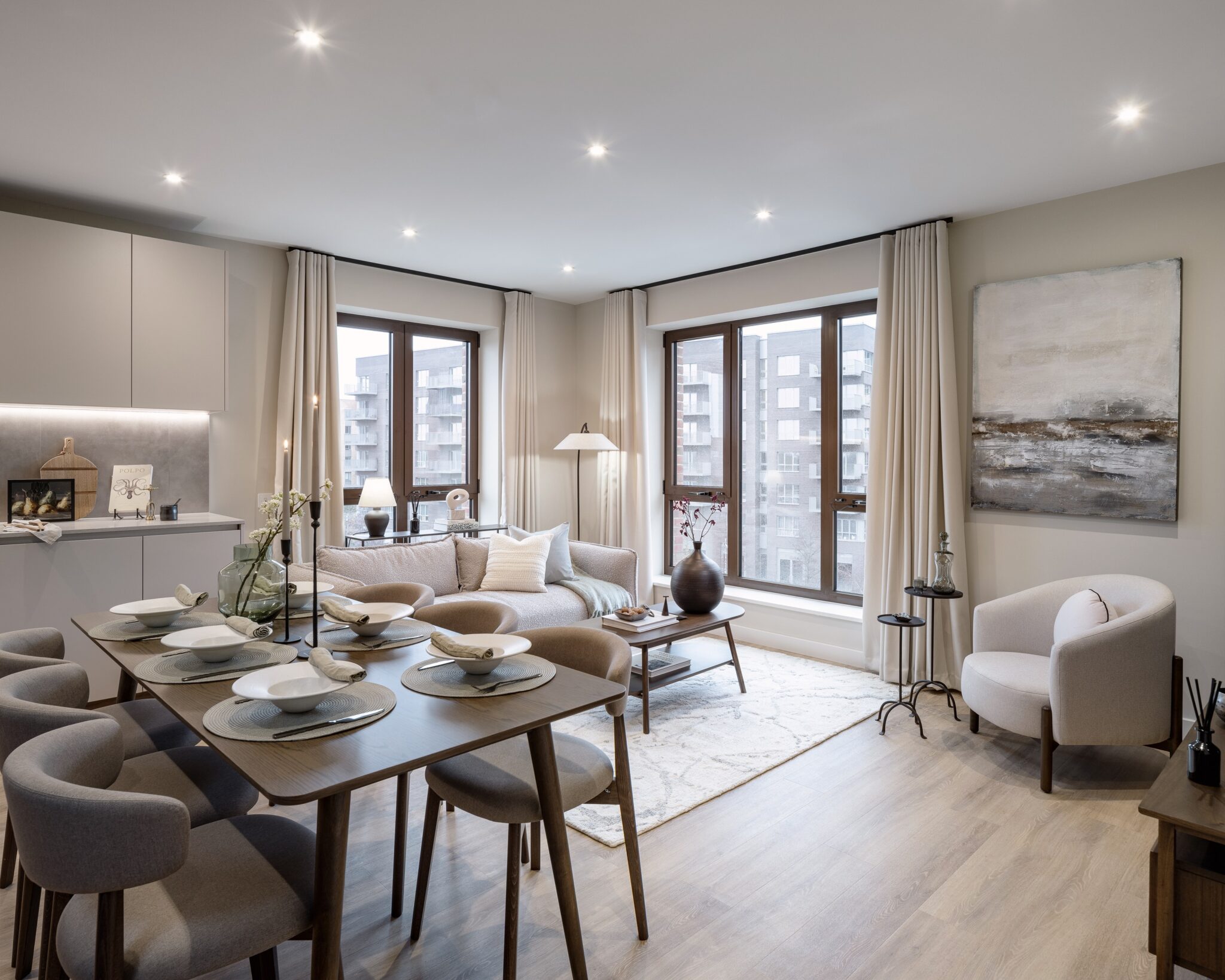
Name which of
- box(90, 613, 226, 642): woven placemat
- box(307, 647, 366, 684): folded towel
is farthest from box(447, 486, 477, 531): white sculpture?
box(307, 647, 366, 684): folded towel

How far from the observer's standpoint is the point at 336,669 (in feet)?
5.48

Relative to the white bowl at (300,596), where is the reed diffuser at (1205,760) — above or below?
below

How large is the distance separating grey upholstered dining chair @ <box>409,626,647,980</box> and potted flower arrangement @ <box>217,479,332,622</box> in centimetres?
74

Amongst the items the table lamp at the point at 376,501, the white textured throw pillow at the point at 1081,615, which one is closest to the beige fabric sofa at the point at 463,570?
the table lamp at the point at 376,501

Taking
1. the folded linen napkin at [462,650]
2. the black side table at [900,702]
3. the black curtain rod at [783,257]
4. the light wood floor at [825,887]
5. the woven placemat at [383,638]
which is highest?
the black curtain rod at [783,257]

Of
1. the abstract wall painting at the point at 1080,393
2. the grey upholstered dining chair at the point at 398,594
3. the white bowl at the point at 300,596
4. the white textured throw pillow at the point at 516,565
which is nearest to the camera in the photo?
the white bowl at the point at 300,596

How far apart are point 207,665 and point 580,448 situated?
3.85 m

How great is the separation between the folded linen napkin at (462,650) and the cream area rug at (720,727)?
118 centimetres

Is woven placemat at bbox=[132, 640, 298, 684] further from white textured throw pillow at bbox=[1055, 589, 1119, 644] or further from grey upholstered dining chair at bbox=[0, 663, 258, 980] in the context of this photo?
white textured throw pillow at bbox=[1055, 589, 1119, 644]

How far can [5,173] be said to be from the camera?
11.8 feet

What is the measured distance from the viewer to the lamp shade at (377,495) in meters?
5.04

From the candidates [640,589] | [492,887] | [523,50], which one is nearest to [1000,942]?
[492,887]

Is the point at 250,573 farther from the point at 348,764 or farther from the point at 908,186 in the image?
the point at 908,186

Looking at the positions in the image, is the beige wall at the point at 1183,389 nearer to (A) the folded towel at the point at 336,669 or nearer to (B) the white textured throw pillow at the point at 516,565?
(B) the white textured throw pillow at the point at 516,565
